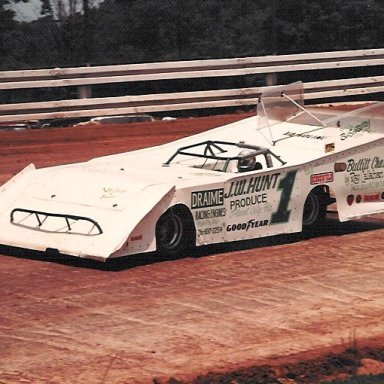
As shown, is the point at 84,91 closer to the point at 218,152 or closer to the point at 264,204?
the point at 218,152

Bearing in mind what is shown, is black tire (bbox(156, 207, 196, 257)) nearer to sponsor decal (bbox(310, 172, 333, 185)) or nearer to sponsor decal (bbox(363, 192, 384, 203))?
→ sponsor decal (bbox(310, 172, 333, 185))

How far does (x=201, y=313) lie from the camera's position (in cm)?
814

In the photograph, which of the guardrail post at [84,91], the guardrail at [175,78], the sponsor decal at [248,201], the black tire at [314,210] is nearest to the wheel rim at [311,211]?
the black tire at [314,210]

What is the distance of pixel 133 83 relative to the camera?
62.5 ft

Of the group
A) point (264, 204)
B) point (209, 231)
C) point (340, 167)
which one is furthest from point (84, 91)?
point (209, 231)

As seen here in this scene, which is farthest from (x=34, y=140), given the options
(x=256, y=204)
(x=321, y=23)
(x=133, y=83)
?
(x=256, y=204)

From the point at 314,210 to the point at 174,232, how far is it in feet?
5.94

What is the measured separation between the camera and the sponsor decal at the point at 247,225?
10.2 meters

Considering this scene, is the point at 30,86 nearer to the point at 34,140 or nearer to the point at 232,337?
the point at 34,140

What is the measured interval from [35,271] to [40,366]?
275 cm

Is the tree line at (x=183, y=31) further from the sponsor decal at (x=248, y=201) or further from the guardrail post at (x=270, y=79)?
the sponsor decal at (x=248, y=201)

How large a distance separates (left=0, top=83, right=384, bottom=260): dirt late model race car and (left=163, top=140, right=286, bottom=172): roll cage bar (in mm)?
15

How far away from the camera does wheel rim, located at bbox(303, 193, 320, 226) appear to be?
11.1 metres

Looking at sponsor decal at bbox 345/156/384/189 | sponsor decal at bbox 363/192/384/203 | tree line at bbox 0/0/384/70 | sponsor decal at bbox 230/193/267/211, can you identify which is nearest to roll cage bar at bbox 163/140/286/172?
sponsor decal at bbox 230/193/267/211
